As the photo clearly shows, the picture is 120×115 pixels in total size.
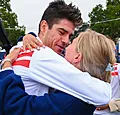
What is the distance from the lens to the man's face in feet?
9.98

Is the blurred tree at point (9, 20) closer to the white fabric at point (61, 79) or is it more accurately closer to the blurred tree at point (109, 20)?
the blurred tree at point (109, 20)

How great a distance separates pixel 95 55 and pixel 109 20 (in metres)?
40.9

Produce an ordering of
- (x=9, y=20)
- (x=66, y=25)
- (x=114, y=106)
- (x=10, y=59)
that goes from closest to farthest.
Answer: (x=10, y=59)
(x=66, y=25)
(x=114, y=106)
(x=9, y=20)

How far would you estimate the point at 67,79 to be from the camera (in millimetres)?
2152

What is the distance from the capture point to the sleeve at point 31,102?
84.1 inches

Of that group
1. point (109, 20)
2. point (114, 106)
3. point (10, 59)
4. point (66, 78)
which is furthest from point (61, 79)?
point (109, 20)

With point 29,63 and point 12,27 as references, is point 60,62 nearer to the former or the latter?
point 29,63

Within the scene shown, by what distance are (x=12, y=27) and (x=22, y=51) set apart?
1570 inches

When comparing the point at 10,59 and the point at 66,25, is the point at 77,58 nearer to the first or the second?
the point at 10,59

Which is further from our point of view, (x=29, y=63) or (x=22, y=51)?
(x=22, y=51)

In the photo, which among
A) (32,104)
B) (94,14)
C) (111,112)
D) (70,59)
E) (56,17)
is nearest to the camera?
(32,104)

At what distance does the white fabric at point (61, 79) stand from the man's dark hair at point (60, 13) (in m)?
0.89

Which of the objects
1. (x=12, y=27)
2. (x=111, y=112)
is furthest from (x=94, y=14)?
(x=111, y=112)

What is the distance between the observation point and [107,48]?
7.45ft
